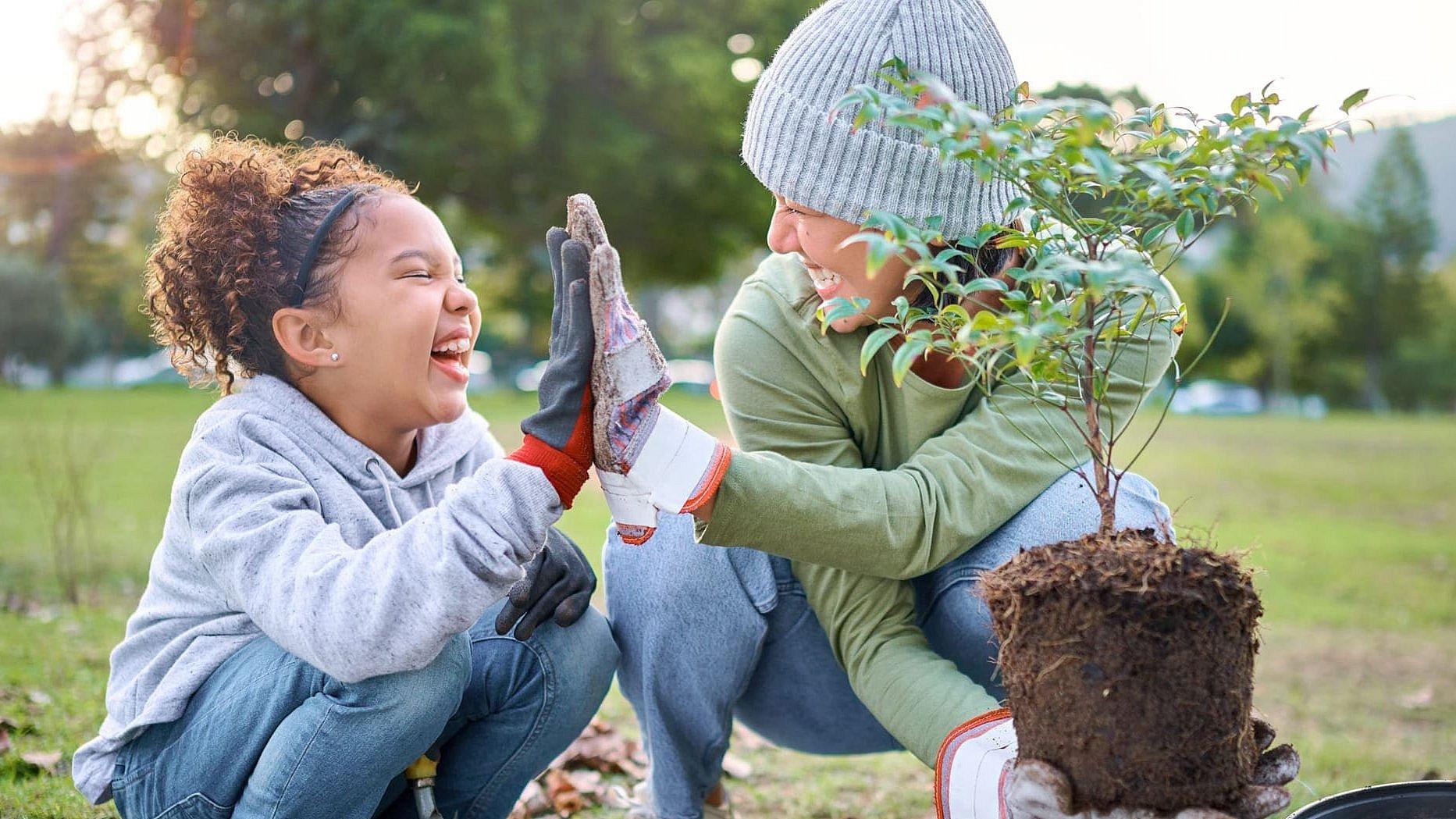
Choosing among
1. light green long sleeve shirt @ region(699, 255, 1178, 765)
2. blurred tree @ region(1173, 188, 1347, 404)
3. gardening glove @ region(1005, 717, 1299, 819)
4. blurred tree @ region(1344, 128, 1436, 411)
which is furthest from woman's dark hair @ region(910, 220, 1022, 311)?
blurred tree @ region(1344, 128, 1436, 411)

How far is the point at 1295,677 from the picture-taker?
180 inches

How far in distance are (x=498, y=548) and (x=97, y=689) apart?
7.73 feet

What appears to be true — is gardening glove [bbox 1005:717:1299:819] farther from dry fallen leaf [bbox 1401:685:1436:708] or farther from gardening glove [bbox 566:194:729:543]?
dry fallen leaf [bbox 1401:685:1436:708]

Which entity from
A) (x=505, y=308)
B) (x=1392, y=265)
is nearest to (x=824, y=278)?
(x=505, y=308)

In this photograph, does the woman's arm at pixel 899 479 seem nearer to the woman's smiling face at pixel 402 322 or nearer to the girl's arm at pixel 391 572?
the girl's arm at pixel 391 572

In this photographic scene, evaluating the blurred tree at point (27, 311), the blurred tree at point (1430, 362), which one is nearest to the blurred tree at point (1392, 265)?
the blurred tree at point (1430, 362)

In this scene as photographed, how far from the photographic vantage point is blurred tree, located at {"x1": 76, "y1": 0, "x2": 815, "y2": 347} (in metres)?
15.5

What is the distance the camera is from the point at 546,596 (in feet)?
7.12

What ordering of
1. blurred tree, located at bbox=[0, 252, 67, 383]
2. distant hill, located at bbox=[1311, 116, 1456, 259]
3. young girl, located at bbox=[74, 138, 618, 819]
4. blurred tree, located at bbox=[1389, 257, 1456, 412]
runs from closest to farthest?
young girl, located at bbox=[74, 138, 618, 819], blurred tree, located at bbox=[0, 252, 67, 383], blurred tree, located at bbox=[1389, 257, 1456, 412], distant hill, located at bbox=[1311, 116, 1456, 259]

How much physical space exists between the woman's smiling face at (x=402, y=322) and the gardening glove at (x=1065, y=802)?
1184 mm

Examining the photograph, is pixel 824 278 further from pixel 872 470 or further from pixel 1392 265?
pixel 1392 265

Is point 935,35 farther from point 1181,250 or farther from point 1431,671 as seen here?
point 1431,671

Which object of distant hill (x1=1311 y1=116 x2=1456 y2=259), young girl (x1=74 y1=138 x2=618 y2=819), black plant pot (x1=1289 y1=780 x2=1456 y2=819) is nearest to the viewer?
black plant pot (x1=1289 y1=780 x2=1456 y2=819)

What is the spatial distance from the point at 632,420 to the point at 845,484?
16.4 inches
